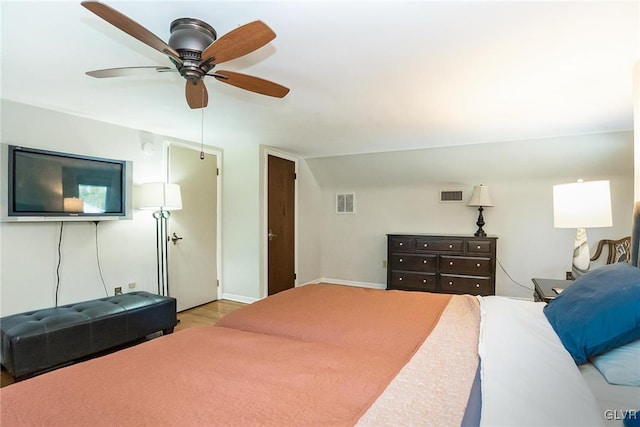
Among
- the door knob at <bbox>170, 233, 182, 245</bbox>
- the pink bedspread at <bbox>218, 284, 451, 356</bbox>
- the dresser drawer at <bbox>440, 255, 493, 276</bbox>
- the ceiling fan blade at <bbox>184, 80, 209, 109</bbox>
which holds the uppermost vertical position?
the ceiling fan blade at <bbox>184, 80, 209, 109</bbox>

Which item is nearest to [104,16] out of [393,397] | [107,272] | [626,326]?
[393,397]

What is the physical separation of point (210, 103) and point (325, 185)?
3110 mm

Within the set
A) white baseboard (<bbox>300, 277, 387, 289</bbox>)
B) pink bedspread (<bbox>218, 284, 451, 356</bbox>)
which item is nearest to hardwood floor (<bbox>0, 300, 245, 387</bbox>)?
white baseboard (<bbox>300, 277, 387, 289</bbox>)

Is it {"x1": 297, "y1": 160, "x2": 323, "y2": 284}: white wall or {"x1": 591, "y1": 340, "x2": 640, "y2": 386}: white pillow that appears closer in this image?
{"x1": 591, "y1": 340, "x2": 640, "y2": 386}: white pillow

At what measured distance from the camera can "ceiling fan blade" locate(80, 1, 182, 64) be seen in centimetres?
112

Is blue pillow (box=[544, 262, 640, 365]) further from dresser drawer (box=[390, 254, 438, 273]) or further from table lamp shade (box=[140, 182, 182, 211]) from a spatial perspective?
table lamp shade (box=[140, 182, 182, 211])

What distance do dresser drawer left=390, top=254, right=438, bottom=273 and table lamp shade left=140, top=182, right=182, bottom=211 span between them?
307cm

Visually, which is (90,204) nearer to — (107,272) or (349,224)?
(107,272)

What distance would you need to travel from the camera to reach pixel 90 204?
9.86ft

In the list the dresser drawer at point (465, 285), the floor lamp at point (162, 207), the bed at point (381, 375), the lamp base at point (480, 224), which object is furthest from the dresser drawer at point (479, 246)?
the floor lamp at point (162, 207)

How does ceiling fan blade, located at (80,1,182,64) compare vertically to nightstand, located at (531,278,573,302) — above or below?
above

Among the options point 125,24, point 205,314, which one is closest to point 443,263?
point 205,314

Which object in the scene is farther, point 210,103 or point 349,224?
point 349,224

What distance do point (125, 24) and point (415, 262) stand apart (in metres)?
4.16
